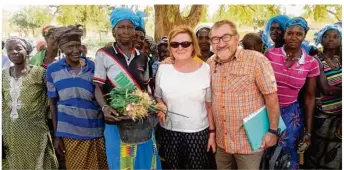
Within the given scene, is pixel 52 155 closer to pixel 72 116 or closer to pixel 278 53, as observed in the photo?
pixel 72 116

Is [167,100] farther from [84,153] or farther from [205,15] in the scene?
[205,15]

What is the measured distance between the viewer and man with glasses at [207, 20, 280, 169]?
3.01m

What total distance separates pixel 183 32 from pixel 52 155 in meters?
1.95

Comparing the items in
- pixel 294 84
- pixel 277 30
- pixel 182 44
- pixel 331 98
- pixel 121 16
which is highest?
pixel 121 16

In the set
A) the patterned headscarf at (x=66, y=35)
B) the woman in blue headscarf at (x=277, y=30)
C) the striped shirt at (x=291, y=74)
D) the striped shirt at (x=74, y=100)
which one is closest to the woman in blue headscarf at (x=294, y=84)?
the striped shirt at (x=291, y=74)

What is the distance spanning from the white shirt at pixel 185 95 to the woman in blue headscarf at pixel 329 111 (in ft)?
4.33

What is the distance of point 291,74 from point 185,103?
43.0 inches

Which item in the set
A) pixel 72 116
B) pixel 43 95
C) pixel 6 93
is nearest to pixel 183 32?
pixel 72 116

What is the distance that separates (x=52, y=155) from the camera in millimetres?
3824

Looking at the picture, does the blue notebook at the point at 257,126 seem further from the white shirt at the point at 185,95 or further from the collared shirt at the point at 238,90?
the white shirt at the point at 185,95

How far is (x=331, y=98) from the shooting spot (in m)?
3.89

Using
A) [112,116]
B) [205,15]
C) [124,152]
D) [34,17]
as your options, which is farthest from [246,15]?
[112,116]

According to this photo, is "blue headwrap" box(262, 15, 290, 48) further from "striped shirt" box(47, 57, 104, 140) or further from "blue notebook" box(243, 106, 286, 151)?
"striped shirt" box(47, 57, 104, 140)

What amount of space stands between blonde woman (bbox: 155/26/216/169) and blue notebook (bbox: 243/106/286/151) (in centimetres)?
38
